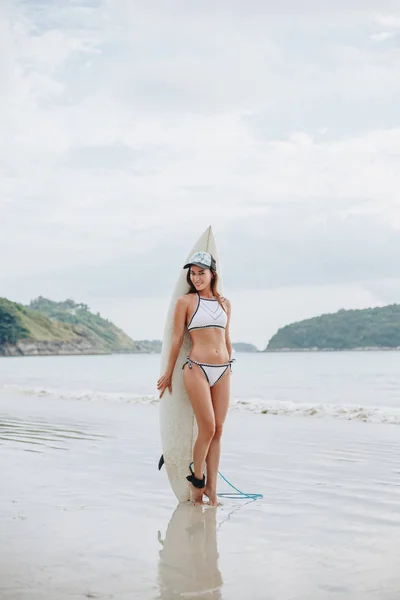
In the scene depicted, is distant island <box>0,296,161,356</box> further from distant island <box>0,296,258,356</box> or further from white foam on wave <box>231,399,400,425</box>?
white foam on wave <box>231,399,400,425</box>

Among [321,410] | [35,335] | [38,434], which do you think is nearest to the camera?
[38,434]

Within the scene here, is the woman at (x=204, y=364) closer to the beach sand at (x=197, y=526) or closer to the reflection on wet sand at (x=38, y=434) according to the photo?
the beach sand at (x=197, y=526)

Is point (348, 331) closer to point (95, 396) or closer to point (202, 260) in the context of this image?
point (95, 396)

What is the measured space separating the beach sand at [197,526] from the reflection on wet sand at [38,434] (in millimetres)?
64

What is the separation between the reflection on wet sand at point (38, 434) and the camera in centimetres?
862

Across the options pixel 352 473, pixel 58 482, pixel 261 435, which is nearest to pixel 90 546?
pixel 58 482

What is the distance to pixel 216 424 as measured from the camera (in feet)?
18.0

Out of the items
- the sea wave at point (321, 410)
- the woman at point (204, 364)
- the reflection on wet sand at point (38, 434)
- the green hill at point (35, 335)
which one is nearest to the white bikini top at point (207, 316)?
the woman at point (204, 364)

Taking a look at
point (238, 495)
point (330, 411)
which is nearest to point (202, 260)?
point (238, 495)

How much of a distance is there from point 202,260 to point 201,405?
1124 mm

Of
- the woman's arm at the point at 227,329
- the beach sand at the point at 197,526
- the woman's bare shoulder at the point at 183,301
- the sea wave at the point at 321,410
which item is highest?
the woman's bare shoulder at the point at 183,301

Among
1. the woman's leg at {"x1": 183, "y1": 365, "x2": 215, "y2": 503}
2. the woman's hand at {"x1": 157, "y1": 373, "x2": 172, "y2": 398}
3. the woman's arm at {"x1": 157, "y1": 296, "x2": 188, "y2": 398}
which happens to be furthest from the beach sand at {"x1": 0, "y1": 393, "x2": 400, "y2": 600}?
the woman's arm at {"x1": 157, "y1": 296, "x2": 188, "y2": 398}

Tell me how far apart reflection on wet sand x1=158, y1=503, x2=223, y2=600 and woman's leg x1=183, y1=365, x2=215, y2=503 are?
0.49 m

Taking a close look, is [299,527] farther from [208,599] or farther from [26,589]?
[26,589]
